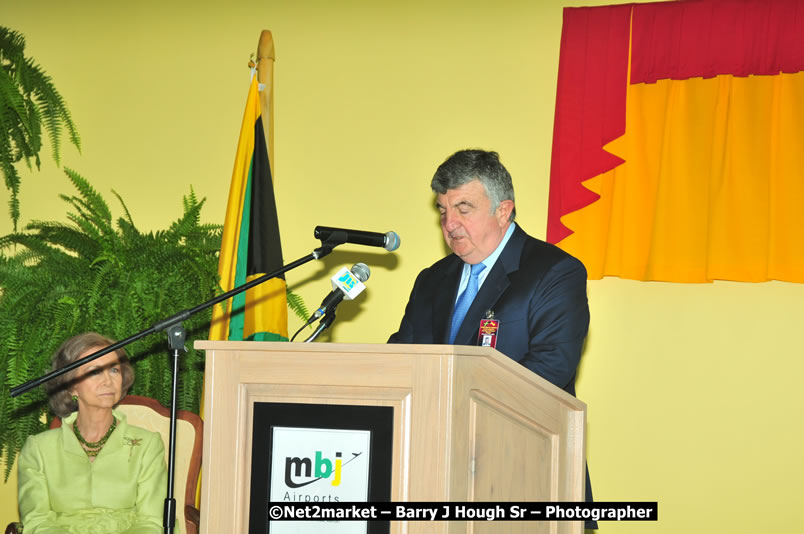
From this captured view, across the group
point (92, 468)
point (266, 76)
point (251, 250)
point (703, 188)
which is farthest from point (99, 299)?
point (703, 188)

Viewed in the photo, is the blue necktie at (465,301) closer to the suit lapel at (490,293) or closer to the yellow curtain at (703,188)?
the suit lapel at (490,293)

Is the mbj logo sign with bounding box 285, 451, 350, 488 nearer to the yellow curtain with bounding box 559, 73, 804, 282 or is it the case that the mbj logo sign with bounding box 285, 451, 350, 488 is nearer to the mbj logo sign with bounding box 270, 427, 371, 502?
the mbj logo sign with bounding box 270, 427, 371, 502

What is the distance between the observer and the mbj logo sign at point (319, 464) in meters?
1.82

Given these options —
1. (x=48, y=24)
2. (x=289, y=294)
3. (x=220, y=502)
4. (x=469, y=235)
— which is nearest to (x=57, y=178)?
(x=48, y=24)

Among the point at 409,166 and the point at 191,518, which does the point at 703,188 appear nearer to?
the point at 409,166

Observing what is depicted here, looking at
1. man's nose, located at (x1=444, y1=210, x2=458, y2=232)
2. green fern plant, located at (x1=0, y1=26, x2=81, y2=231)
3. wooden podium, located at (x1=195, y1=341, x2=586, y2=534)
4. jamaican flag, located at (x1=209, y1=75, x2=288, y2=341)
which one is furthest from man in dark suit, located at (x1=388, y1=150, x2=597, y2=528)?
green fern plant, located at (x1=0, y1=26, x2=81, y2=231)

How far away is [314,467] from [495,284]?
113 centimetres

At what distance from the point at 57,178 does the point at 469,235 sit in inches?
109

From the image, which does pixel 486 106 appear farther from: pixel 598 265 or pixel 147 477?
pixel 147 477

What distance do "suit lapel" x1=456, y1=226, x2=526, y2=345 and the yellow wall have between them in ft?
4.32

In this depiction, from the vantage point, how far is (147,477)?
3191 mm

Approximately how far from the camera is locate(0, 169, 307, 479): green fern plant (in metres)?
3.85

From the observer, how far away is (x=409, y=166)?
14.2 feet

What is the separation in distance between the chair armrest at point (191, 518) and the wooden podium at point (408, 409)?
63.2 inches
